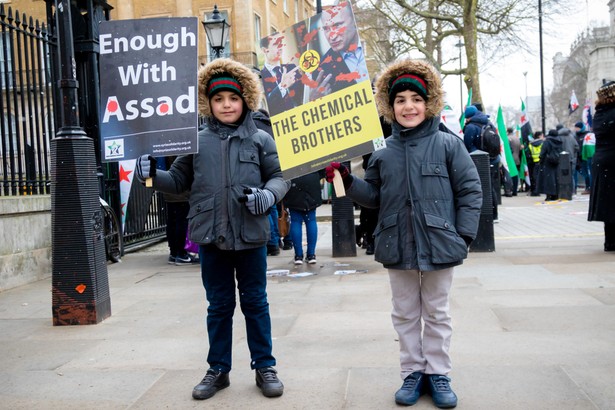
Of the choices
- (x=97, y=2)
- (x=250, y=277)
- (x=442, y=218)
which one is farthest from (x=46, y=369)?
(x=97, y=2)

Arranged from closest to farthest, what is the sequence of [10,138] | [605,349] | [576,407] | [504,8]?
1. [576,407]
2. [605,349]
3. [10,138]
4. [504,8]

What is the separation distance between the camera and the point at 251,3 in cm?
2959

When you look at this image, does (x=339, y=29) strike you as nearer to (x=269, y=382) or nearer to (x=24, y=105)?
(x=269, y=382)

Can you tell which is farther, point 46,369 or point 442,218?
point 46,369

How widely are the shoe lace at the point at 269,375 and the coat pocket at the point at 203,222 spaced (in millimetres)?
754

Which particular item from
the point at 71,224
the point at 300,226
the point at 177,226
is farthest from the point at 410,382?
the point at 177,226

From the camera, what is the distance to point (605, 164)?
7.77 m

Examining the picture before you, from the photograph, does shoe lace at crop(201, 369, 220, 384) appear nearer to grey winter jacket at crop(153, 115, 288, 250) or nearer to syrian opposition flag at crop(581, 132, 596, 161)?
grey winter jacket at crop(153, 115, 288, 250)

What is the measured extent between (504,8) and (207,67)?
27.1 metres

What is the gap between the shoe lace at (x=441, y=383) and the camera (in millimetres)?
3281

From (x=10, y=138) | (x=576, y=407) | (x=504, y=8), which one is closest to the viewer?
(x=576, y=407)

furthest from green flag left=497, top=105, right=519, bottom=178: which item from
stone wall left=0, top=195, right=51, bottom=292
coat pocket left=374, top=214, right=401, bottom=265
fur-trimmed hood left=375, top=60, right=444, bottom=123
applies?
coat pocket left=374, top=214, right=401, bottom=265

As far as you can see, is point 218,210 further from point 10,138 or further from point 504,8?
point 504,8

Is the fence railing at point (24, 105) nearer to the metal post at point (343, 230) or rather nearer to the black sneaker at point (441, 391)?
the metal post at point (343, 230)
